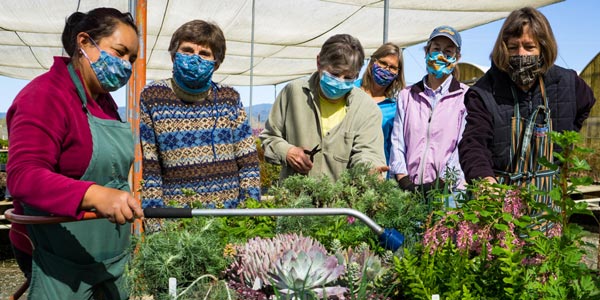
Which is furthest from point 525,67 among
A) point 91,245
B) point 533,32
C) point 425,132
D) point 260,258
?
point 91,245

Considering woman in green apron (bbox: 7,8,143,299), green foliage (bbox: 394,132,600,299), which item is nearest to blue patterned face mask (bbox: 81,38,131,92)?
woman in green apron (bbox: 7,8,143,299)

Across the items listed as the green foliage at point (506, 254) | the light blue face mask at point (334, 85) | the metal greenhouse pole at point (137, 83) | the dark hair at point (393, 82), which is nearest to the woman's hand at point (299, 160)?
the light blue face mask at point (334, 85)

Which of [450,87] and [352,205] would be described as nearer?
[352,205]

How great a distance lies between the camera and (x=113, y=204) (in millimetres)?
1425

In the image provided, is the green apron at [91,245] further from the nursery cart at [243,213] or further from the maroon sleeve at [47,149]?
the nursery cart at [243,213]

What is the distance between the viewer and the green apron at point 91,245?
189 cm

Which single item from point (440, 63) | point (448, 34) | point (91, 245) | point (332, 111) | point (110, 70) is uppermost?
point (448, 34)

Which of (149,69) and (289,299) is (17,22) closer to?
(149,69)

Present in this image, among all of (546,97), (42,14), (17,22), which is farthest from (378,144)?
(17,22)

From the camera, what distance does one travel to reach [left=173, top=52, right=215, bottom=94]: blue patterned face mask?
271 centimetres

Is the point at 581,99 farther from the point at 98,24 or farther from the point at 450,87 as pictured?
the point at 98,24

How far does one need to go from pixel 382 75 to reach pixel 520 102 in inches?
59.7

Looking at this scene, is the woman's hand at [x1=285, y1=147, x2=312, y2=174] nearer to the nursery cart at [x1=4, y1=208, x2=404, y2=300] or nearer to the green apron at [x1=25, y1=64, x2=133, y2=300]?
the green apron at [x1=25, y1=64, x2=133, y2=300]

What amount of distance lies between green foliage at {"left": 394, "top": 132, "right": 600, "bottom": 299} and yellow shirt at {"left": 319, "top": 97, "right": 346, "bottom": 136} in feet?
5.60
